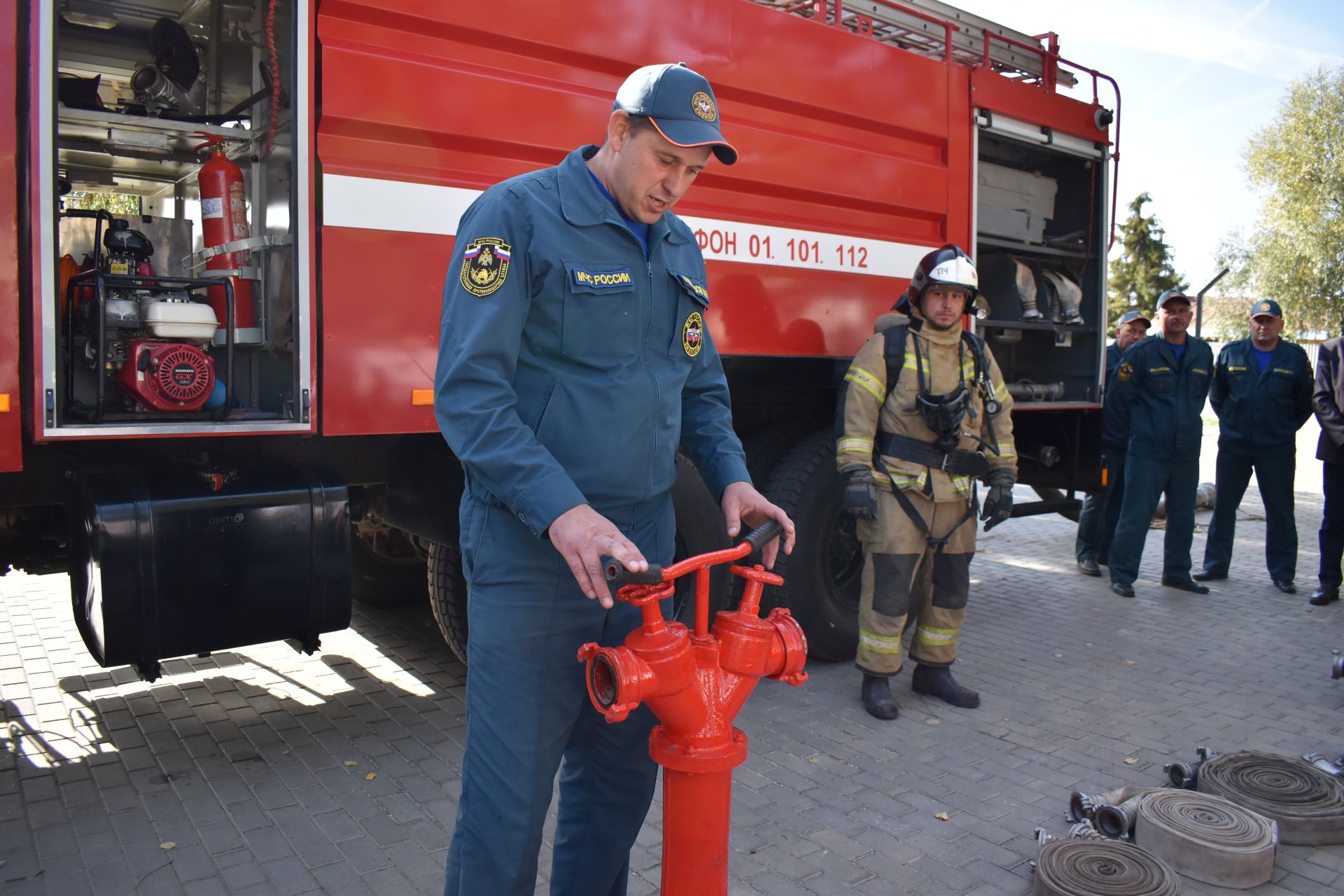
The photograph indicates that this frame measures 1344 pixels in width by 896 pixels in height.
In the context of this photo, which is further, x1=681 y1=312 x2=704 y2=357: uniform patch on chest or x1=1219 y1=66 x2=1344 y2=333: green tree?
x1=1219 y1=66 x2=1344 y2=333: green tree

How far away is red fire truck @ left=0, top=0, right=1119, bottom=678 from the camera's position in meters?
2.93

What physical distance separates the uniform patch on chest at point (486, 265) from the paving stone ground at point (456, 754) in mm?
1744

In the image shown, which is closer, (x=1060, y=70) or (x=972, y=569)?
(x=1060, y=70)

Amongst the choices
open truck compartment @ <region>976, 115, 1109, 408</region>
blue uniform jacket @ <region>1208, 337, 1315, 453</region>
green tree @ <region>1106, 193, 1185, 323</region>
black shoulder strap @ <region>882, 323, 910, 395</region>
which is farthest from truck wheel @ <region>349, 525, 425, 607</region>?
green tree @ <region>1106, 193, 1185, 323</region>

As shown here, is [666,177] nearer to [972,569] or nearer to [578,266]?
[578,266]

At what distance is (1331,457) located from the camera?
628 centimetres

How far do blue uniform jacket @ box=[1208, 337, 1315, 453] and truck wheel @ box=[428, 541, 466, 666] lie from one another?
5.09 meters

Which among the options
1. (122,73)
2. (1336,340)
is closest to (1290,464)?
(1336,340)

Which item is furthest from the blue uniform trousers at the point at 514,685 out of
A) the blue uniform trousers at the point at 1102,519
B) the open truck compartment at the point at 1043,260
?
the blue uniform trousers at the point at 1102,519

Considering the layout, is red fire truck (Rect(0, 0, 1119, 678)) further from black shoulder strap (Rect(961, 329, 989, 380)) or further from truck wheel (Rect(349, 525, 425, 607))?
black shoulder strap (Rect(961, 329, 989, 380))

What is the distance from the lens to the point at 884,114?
15.2 ft

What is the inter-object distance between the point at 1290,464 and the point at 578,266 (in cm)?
631

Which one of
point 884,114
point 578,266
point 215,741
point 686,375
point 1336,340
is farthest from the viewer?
point 1336,340

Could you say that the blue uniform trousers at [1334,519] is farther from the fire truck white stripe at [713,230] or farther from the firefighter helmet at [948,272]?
the firefighter helmet at [948,272]
